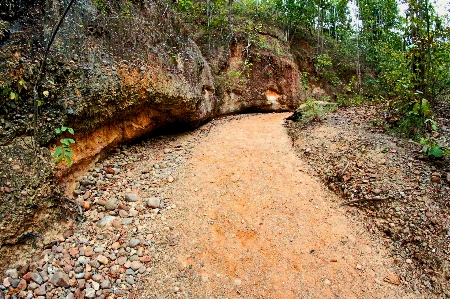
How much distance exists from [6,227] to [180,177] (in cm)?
221

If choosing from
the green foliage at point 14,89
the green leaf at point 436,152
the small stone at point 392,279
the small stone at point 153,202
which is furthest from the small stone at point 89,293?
the green leaf at point 436,152

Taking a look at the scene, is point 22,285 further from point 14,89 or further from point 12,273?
point 14,89

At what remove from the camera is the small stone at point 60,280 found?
2482 millimetres

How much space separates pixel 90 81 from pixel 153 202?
1.85 metres

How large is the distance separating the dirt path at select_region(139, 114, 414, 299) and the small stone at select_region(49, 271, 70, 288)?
66 centimetres

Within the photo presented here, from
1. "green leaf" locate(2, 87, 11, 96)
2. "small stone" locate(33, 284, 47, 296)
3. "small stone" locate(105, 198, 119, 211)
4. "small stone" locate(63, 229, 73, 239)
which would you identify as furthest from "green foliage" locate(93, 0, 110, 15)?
"small stone" locate(33, 284, 47, 296)

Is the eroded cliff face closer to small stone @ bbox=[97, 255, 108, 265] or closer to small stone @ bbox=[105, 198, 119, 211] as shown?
small stone @ bbox=[105, 198, 119, 211]

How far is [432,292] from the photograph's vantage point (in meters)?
2.62

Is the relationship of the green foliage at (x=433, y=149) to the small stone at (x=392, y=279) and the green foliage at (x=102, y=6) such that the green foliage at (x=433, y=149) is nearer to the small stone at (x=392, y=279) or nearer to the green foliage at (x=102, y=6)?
the small stone at (x=392, y=279)

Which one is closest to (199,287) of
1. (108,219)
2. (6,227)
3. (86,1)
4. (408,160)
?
(108,219)

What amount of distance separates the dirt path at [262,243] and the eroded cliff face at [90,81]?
133 centimetres

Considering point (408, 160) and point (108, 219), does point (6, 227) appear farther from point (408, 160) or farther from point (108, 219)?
point (408, 160)

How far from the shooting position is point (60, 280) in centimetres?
249

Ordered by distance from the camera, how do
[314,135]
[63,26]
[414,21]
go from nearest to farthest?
[63,26] < [414,21] < [314,135]
